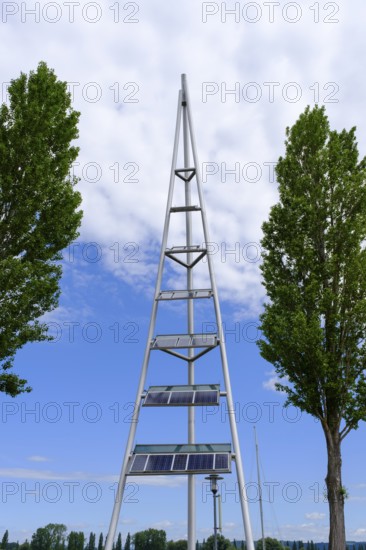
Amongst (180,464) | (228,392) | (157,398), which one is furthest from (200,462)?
(157,398)

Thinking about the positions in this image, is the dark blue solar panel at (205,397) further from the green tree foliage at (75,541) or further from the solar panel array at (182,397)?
the green tree foliage at (75,541)

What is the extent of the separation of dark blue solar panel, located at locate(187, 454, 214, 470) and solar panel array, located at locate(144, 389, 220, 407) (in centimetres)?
184

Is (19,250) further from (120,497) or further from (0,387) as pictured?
(120,497)

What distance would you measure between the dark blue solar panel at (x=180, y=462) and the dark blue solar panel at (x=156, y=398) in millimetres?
2059

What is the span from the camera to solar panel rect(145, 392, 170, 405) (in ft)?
61.8

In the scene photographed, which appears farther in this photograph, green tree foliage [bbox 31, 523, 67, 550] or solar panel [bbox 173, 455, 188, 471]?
green tree foliage [bbox 31, 523, 67, 550]

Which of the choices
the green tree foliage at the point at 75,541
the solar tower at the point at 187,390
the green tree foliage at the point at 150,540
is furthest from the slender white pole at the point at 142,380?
the green tree foliage at the point at 150,540

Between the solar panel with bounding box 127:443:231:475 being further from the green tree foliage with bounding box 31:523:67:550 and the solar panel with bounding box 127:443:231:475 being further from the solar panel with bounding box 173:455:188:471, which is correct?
the green tree foliage with bounding box 31:523:67:550

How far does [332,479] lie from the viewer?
59.8ft

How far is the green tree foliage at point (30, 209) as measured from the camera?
19.5m

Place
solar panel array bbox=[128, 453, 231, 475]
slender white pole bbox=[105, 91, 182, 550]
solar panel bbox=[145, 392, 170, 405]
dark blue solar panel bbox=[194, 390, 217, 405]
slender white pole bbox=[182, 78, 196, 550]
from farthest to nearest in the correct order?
slender white pole bbox=[182, 78, 196, 550]
solar panel bbox=[145, 392, 170, 405]
dark blue solar panel bbox=[194, 390, 217, 405]
slender white pole bbox=[105, 91, 182, 550]
solar panel array bbox=[128, 453, 231, 475]

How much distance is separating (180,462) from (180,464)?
0.25ft

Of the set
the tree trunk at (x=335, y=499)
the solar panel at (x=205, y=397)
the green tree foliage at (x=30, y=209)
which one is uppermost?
the green tree foliage at (x=30, y=209)

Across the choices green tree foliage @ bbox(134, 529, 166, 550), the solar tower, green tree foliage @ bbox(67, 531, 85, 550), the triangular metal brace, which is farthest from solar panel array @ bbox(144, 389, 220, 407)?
green tree foliage @ bbox(134, 529, 166, 550)
